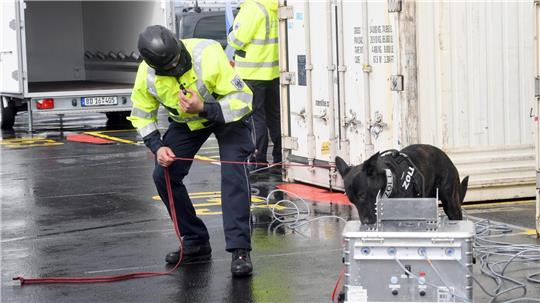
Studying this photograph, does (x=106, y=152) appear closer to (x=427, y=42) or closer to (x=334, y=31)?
(x=334, y=31)

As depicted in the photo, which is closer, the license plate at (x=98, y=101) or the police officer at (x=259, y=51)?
the police officer at (x=259, y=51)

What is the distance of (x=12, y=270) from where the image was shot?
7699 millimetres

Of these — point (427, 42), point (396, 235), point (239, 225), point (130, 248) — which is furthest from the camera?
point (427, 42)

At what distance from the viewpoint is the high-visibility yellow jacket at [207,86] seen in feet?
23.3

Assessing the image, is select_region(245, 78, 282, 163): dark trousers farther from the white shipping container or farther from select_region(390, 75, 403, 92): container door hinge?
select_region(390, 75, 403, 92): container door hinge

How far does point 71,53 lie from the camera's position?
75.2ft

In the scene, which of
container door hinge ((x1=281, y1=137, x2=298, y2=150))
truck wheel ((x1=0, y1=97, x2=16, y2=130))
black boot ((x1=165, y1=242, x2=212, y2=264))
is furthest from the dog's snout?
truck wheel ((x1=0, y1=97, x2=16, y2=130))

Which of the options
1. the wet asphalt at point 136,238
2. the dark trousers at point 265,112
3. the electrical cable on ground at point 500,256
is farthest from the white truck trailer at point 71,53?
the electrical cable on ground at point 500,256

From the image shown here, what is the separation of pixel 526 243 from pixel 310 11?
394cm

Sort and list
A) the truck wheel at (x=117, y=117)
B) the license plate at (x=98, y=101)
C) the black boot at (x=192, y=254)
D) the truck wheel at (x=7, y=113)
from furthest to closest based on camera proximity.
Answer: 1. the truck wheel at (x=117, y=117)
2. the truck wheel at (x=7, y=113)
3. the license plate at (x=98, y=101)
4. the black boot at (x=192, y=254)

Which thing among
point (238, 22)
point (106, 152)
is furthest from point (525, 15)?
point (106, 152)

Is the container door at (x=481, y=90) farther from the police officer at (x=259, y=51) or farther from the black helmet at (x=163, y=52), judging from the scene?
the black helmet at (x=163, y=52)

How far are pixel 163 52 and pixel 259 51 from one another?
518 centimetres

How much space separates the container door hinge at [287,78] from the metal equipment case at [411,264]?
608cm
